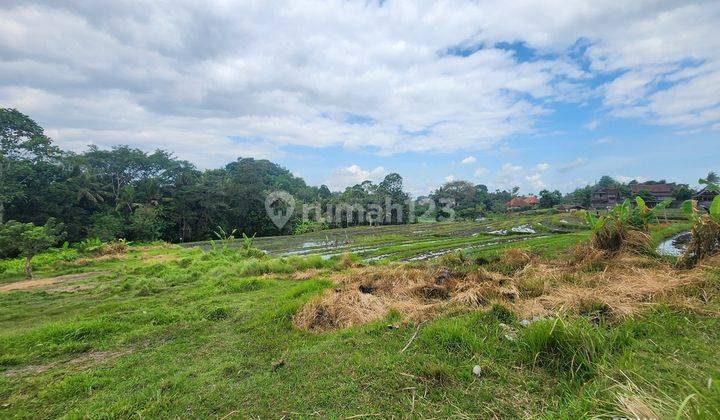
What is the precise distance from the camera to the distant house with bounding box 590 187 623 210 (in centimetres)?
4759

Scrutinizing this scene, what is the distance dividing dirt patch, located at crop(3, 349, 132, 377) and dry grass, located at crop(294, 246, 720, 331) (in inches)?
110

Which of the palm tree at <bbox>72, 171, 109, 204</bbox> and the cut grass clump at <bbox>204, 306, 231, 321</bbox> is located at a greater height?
the palm tree at <bbox>72, 171, 109, 204</bbox>

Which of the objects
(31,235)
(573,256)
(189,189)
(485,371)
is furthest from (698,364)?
(189,189)

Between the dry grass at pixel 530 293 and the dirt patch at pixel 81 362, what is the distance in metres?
2.78

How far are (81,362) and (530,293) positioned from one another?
24.3 ft

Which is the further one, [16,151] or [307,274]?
[16,151]

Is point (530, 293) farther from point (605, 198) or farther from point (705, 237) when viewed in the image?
point (605, 198)

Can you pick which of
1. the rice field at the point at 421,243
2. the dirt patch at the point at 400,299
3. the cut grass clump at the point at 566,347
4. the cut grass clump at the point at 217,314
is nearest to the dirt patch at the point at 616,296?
the dirt patch at the point at 400,299

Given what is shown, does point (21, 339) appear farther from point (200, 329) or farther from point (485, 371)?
point (485, 371)

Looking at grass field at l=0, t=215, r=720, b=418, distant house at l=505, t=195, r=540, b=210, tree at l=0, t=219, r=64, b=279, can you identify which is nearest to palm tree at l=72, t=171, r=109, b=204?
tree at l=0, t=219, r=64, b=279

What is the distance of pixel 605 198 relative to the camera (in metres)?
50.1

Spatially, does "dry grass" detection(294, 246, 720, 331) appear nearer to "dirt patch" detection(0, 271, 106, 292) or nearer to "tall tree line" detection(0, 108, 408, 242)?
"dirt patch" detection(0, 271, 106, 292)

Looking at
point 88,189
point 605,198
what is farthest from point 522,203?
point 88,189

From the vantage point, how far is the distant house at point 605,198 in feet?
156
